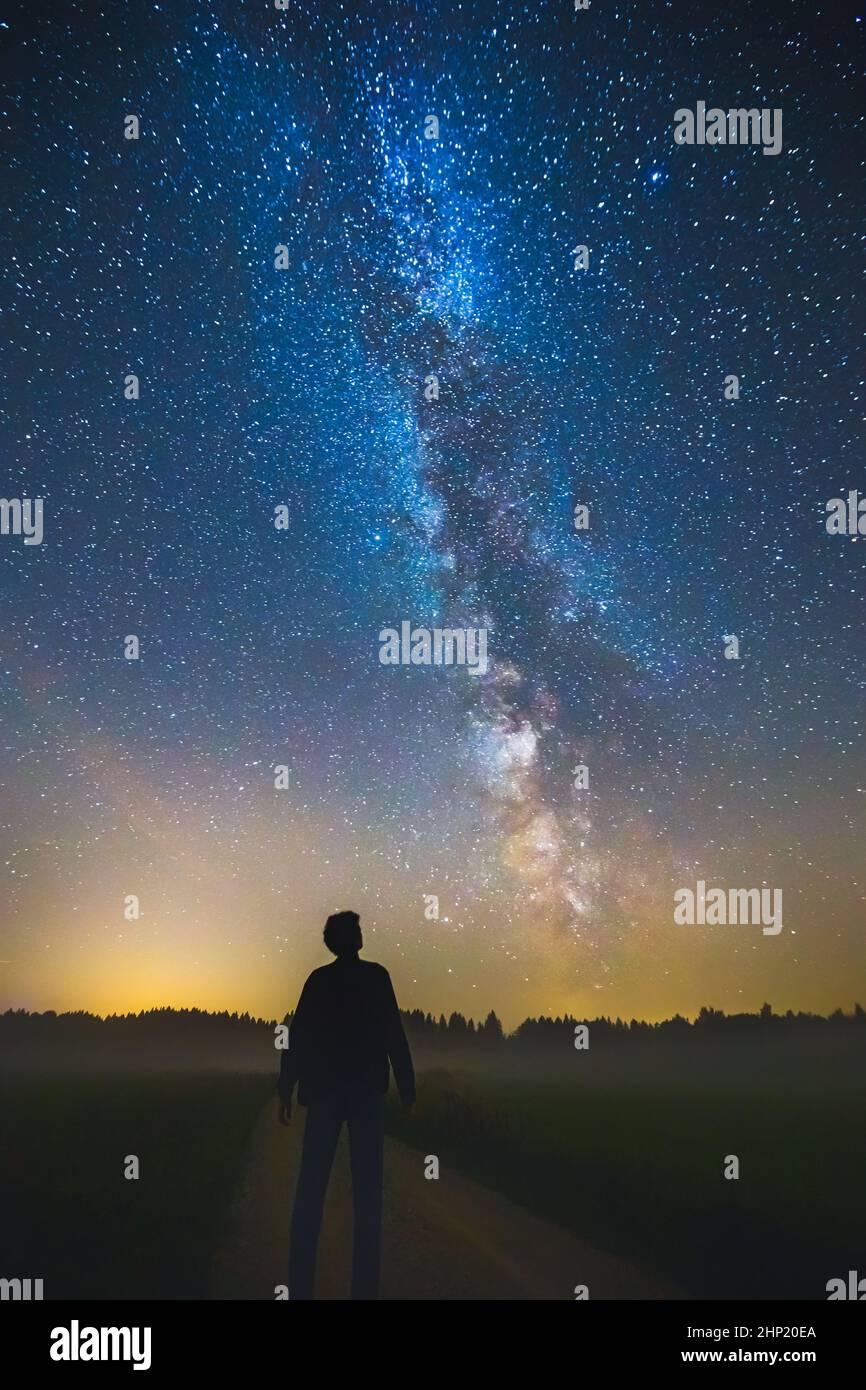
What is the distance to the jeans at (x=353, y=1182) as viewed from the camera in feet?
16.7

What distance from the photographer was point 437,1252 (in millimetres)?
6594

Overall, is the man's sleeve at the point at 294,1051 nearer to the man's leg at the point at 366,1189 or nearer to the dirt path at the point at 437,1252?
the man's leg at the point at 366,1189

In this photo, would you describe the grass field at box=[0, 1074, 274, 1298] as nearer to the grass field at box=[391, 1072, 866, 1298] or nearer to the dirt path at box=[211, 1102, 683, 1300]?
the dirt path at box=[211, 1102, 683, 1300]

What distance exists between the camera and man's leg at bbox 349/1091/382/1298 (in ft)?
16.6

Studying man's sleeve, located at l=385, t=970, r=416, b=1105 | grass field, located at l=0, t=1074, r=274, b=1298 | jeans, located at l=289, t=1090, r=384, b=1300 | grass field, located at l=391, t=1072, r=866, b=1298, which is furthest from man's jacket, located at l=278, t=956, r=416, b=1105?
grass field, located at l=391, t=1072, r=866, b=1298

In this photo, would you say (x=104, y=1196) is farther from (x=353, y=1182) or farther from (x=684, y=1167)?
(x=684, y=1167)

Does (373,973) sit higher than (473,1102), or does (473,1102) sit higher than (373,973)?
(373,973)

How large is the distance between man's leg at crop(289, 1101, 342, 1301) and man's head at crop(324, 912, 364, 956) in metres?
0.95

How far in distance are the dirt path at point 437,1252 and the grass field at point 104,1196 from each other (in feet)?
1.10
